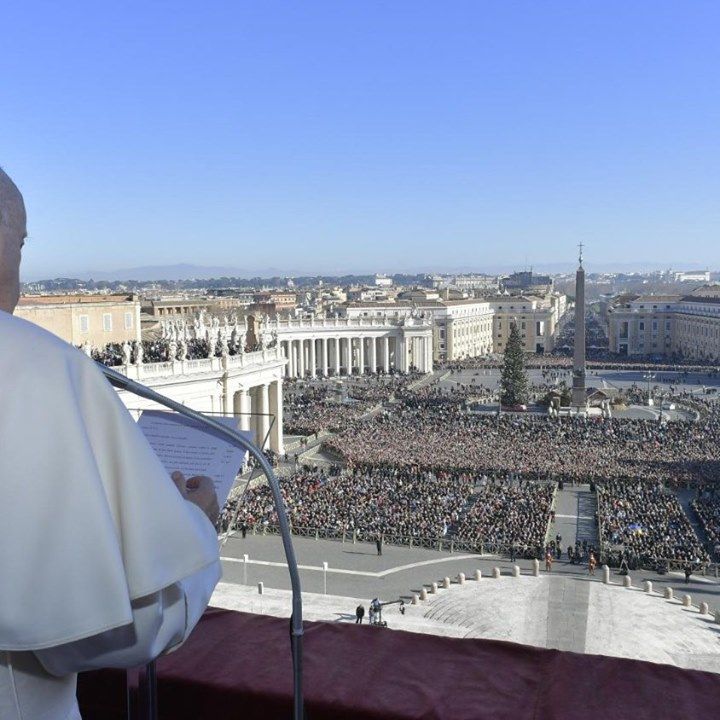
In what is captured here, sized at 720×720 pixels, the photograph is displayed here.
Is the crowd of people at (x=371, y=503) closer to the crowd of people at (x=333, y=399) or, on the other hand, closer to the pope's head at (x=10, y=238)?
the crowd of people at (x=333, y=399)

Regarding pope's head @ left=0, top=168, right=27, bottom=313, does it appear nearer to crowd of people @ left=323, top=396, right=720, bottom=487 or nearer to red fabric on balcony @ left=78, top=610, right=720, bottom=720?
red fabric on balcony @ left=78, top=610, right=720, bottom=720

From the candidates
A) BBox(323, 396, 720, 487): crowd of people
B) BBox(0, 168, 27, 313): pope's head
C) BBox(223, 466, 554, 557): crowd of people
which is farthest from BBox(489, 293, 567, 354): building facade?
BBox(0, 168, 27, 313): pope's head

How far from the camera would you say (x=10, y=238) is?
165 cm

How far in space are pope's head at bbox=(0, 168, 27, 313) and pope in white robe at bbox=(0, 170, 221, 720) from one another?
123 mm

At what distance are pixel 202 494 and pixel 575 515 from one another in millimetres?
27623

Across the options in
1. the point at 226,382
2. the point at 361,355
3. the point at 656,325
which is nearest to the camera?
the point at 226,382

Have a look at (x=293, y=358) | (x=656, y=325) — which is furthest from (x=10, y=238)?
(x=656, y=325)

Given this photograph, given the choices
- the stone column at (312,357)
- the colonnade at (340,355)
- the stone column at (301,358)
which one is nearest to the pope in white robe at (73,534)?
the colonnade at (340,355)

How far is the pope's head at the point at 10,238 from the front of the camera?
163 cm

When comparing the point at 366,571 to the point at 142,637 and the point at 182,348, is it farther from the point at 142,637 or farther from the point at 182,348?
the point at 142,637

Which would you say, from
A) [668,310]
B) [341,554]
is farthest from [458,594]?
[668,310]

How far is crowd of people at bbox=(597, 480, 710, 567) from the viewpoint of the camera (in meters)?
22.0

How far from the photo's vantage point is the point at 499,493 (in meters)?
28.6

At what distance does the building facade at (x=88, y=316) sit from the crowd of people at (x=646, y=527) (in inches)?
895
